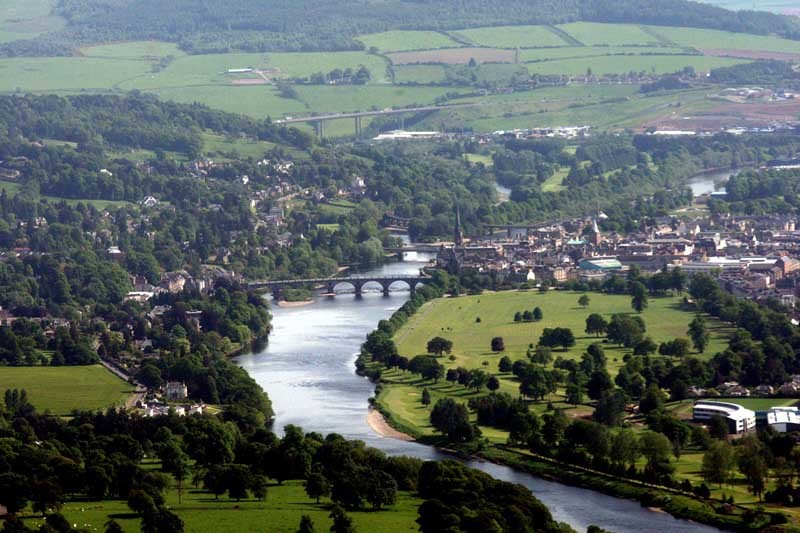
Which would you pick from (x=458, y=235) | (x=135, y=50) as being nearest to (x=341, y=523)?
(x=458, y=235)

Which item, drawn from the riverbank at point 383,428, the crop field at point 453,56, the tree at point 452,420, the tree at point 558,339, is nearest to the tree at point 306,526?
the tree at point 452,420

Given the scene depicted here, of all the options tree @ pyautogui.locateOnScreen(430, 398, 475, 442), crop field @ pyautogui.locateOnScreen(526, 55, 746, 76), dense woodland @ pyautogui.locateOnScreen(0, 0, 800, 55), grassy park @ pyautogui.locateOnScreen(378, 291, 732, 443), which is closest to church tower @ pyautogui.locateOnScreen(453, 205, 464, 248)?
grassy park @ pyautogui.locateOnScreen(378, 291, 732, 443)

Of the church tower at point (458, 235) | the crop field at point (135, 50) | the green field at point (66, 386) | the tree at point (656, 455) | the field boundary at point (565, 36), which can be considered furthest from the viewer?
the field boundary at point (565, 36)

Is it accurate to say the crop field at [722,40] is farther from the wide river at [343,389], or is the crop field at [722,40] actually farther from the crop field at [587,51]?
the wide river at [343,389]

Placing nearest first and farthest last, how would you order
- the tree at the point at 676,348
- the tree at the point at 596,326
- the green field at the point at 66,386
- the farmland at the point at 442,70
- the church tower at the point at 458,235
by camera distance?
the green field at the point at 66,386, the tree at the point at 676,348, the tree at the point at 596,326, the church tower at the point at 458,235, the farmland at the point at 442,70

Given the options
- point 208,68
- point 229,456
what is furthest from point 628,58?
point 229,456

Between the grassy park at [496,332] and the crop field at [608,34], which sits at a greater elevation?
the grassy park at [496,332]

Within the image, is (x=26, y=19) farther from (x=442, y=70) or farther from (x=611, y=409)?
(x=611, y=409)
